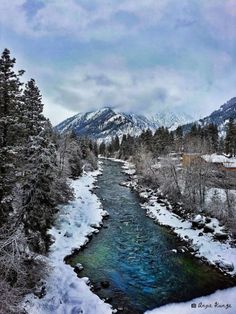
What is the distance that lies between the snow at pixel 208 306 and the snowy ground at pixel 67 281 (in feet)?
12.5

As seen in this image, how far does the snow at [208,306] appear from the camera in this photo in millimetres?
18445

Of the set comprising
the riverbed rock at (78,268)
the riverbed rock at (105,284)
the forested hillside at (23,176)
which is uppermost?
the forested hillside at (23,176)

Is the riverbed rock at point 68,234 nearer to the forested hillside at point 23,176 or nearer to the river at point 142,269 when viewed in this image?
the river at point 142,269

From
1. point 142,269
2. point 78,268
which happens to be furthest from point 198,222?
point 78,268

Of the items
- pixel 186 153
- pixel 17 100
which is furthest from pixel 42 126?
pixel 186 153

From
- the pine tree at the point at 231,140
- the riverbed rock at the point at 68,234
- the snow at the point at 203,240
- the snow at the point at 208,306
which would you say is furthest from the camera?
the pine tree at the point at 231,140

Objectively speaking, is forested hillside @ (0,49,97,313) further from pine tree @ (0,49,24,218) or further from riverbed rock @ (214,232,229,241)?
riverbed rock @ (214,232,229,241)

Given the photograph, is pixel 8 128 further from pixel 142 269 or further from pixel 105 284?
pixel 142 269

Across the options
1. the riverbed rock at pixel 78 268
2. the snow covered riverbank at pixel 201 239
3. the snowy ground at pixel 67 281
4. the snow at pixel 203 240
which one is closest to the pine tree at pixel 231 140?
the snow covered riverbank at pixel 201 239

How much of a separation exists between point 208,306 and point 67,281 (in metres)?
9.25

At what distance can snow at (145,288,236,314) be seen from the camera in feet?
60.5

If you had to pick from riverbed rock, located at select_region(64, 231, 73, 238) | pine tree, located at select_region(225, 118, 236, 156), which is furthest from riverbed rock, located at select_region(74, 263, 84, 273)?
pine tree, located at select_region(225, 118, 236, 156)

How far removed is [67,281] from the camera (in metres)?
20.5

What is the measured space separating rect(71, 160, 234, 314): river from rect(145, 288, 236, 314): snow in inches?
21.3
